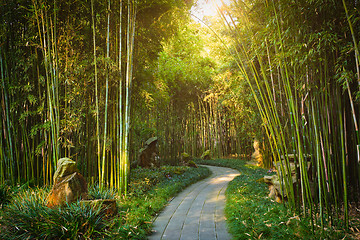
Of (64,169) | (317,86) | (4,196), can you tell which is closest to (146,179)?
(64,169)

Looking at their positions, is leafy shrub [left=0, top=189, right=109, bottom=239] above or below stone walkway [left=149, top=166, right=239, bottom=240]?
above

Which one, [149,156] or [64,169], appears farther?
[149,156]

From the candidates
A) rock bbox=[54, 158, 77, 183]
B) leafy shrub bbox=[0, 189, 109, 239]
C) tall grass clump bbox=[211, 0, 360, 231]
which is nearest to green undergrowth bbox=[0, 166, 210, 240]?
leafy shrub bbox=[0, 189, 109, 239]

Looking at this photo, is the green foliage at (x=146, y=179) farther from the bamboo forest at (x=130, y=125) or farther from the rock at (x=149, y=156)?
the rock at (x=149, y=156)

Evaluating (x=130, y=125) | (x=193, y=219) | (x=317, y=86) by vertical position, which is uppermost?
(x=317, y=86)

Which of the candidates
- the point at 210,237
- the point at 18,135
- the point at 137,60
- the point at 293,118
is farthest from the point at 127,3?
the point at 210,237

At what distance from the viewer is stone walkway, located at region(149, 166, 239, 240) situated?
2.33 metres

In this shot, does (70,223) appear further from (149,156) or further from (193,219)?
(149,156)

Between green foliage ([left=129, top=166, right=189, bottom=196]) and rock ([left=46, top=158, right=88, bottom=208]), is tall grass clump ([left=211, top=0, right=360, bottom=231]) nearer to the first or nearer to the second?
rock ([left=46, top=158, right=88, bottom=208])

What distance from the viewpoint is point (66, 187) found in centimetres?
255

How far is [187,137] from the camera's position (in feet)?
37.7

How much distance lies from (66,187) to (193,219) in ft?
4.86

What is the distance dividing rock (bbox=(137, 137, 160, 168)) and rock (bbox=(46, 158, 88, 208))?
13.8ft

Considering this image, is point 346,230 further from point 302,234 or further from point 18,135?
point 18,135
